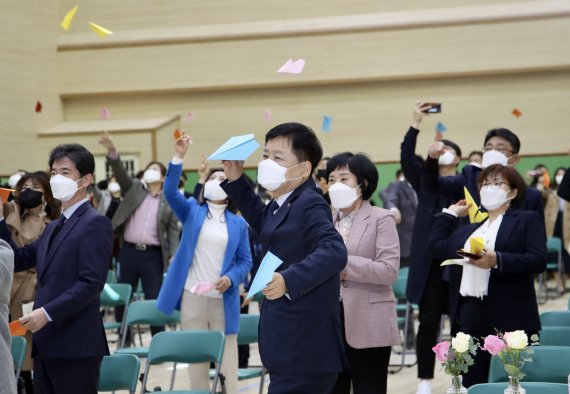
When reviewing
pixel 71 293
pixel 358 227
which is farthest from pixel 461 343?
pixel 71 293

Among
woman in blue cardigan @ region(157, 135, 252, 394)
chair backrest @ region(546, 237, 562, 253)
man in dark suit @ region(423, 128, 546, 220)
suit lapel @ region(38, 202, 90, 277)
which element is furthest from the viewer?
chair backrest @ region(546, 237, 562, 253)

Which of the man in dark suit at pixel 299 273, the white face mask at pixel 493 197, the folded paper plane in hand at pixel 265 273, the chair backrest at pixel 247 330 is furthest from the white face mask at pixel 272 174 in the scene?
the chair backrest at pixel 247 330

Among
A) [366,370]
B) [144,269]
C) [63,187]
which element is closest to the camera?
[63,187]

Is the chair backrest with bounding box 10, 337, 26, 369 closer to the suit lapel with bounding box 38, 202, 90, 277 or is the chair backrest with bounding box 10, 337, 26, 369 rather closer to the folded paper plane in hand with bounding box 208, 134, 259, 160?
the suit lapel with bounding box 38, 202, 90, 277

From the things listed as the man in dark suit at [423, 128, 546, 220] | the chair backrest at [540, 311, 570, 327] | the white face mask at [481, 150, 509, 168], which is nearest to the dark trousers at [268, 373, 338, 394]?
the man in dark suit at [423, 128, 546, 220]

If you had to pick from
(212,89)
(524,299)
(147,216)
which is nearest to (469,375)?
(524,299)

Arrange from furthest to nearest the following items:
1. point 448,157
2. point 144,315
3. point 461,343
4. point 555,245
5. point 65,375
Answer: point 555,245 → point 448,157 → point 144,315 → point 65,375 → point 461,343

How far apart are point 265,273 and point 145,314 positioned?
12.9 feet

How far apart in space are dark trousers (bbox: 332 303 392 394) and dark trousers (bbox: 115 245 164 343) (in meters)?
5.05

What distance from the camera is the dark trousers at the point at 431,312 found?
7.26m

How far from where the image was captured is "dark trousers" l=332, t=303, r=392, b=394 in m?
5.36

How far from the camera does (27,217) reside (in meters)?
6.93

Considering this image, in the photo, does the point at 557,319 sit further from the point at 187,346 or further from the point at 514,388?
the point at 187,346

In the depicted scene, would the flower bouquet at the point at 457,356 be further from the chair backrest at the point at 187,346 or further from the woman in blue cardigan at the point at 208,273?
the woman in blue cardigan at the point at 208,273
